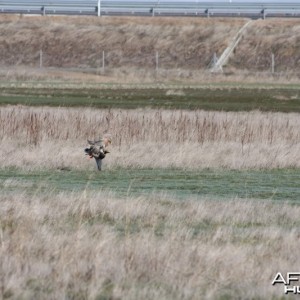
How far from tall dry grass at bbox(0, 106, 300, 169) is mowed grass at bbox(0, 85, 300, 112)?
9.76 metres

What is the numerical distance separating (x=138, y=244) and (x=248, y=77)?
61.0 m

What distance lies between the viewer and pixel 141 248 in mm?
11750

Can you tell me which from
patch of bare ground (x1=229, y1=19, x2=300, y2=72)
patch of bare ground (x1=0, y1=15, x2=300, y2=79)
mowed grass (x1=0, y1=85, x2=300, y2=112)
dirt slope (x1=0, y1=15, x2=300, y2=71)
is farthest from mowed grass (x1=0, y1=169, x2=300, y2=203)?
dirt slope (x1=0, y1=15, x2=300, y2=71)

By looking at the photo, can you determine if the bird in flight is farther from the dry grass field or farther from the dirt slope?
the dirt slope

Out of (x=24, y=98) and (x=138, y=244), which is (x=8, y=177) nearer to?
(x=138, y=244)

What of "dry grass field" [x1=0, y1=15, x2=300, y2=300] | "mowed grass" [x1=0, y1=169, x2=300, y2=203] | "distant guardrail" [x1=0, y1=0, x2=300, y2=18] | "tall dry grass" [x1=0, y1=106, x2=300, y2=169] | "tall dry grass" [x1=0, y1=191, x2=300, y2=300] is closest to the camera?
"tall dry grass" [x1=0, y1=191, x2=300, y2=300]

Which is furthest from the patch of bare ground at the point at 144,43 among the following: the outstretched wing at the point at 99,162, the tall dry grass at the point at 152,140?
the outstretched wing at the point at 99,162

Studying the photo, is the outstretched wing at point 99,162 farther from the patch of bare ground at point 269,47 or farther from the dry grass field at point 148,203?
the patch of bare ground at point 269,47

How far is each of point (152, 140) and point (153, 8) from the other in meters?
83.2

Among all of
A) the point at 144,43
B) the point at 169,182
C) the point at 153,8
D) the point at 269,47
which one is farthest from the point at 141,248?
the point at 153,8

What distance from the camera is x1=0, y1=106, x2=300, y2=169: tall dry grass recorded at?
72.2ft

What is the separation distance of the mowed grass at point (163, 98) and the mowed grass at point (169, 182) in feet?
67.5

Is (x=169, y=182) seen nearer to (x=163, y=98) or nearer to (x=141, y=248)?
(x=141, y=248)

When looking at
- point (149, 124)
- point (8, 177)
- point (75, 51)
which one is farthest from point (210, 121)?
point (75, 51)
